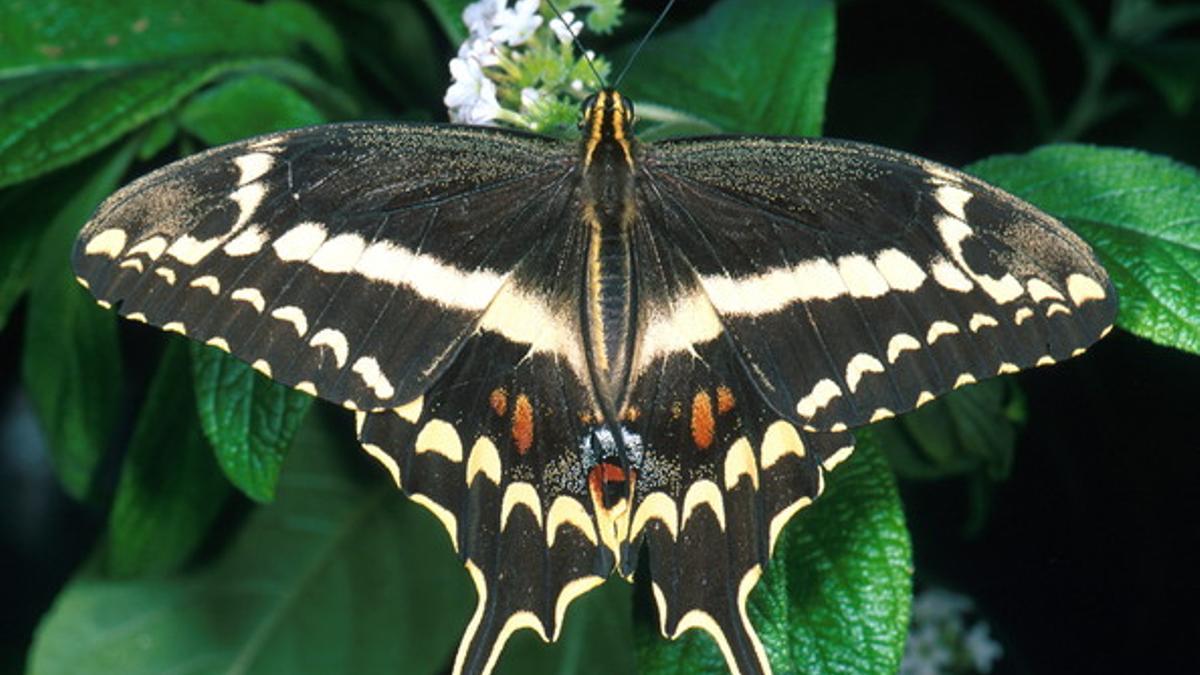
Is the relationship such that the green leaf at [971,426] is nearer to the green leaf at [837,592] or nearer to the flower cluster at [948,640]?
the green leaf at [837,592]

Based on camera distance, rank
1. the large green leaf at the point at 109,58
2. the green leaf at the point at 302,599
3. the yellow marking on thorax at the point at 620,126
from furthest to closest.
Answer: the green leaf at the point at 302,599, the large green leaf at the point at 109,58, the yellow marking on thorax at the point at 620,126

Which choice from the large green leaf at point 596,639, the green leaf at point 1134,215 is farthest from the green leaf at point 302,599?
the green leaf at point 1134,215

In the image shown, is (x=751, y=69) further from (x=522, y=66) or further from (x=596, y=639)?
(x=596, y=639)

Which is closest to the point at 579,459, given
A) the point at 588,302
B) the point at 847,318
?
the point at 588,302

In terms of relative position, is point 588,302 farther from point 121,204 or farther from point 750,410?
point 121,204

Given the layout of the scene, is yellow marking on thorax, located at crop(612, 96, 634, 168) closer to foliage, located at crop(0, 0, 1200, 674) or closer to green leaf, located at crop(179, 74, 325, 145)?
foliage, located at crop(0, 0, 1200, 674)

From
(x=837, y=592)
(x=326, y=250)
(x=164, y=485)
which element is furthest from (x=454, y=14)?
(x=837, y=592)

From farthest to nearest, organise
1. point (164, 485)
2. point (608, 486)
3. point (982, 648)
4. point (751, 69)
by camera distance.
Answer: point (982, 648) < point (164, 485) < point (751, 69) < point (608, 486)
